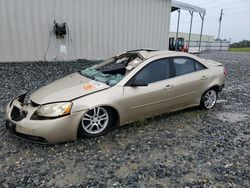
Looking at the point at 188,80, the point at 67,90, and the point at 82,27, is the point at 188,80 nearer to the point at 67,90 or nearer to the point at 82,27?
the point at 67,90

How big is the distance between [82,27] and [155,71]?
22.8ft

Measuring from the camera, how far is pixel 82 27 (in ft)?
34.1

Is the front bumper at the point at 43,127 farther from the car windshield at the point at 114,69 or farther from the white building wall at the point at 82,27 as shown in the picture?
the white building wall at the point at 82,27

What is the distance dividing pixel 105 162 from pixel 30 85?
4732 millimetres

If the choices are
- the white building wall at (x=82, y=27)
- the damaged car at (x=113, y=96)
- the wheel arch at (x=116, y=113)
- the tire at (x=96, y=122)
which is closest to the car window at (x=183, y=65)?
the damaged car at (x=113, y=96)

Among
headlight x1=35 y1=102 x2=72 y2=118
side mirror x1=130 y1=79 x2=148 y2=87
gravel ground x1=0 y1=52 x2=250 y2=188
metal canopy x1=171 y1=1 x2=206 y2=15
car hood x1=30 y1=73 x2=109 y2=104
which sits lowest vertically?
gravel ground x1=0 y1=52 x2=250 y2=188

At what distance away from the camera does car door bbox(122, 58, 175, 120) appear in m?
Result: 3.95

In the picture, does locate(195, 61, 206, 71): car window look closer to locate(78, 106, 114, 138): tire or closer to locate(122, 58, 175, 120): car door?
locate(122, 58, 175, 120): car door

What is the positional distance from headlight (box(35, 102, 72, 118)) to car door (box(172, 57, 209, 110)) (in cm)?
211

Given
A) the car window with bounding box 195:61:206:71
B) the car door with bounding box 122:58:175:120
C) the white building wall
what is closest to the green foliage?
the white building wall

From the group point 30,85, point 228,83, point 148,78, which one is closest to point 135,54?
point 148,78

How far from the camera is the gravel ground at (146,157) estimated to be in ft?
9.07

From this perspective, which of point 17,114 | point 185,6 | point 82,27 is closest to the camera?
point 17,114

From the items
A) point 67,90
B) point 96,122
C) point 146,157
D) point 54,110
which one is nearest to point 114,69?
point 67,90
